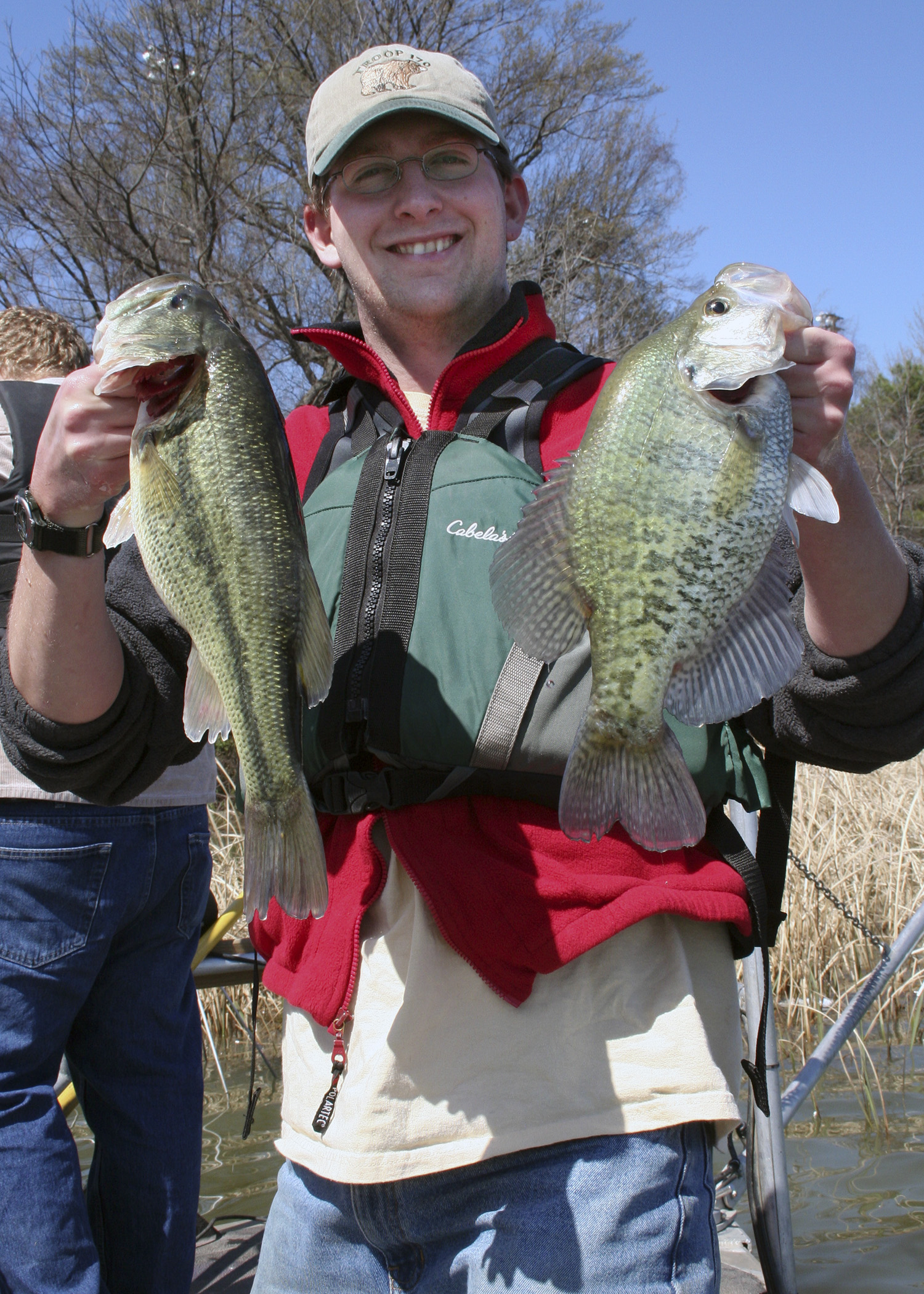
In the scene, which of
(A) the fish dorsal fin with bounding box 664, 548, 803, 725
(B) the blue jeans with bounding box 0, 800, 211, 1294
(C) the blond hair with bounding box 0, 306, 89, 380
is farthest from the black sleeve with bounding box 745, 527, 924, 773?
(C) the blond hair with bounding box 0, 306, 89, 380

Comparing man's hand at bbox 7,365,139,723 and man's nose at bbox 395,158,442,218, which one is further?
man's nose at bbox 395,158,442,218

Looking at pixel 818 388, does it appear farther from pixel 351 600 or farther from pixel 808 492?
pixel 351 600

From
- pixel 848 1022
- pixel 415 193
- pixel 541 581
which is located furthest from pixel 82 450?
pixel 848 1022

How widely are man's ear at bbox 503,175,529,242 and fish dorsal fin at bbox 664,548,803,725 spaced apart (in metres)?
1.14

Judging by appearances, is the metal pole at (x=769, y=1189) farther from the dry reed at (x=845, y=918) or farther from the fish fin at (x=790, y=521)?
the dry reed at (x=845, y=918)

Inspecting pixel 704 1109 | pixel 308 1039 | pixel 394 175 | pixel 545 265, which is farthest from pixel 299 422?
pixel 545 265

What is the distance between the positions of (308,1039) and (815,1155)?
12.7 feet

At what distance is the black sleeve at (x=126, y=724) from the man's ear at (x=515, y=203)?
3.62ft

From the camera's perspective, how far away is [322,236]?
89.9 inches

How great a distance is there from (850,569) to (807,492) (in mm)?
169

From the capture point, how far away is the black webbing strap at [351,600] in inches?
70.9

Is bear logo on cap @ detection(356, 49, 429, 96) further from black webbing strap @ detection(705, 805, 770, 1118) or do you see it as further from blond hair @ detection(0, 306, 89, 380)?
blond hair @ detection(0, 306, 89, 380)

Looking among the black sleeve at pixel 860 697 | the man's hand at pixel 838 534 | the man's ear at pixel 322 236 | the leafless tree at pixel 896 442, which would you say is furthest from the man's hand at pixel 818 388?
the leafless tree at pixel 896 442

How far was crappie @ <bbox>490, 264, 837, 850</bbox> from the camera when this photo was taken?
1439mm
